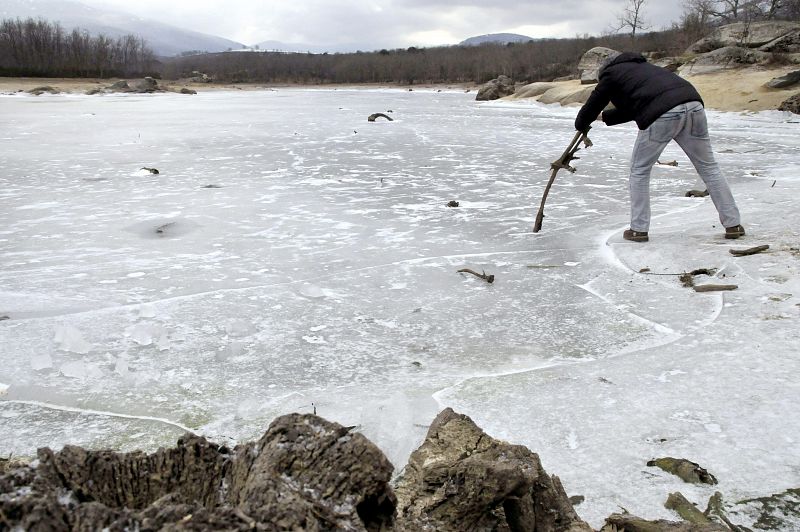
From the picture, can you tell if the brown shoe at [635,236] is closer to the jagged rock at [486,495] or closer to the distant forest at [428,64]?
the jagged rock at [486,495]

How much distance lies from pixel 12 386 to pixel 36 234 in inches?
128

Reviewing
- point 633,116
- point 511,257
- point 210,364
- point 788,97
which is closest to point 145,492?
point 210,364

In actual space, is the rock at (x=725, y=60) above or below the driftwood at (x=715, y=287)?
above

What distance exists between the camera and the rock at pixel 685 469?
6.93 feet

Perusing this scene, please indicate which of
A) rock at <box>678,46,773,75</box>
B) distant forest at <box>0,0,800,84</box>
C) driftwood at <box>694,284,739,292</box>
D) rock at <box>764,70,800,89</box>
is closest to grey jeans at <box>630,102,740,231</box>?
driftwood at <box>694,284,739,292</box>

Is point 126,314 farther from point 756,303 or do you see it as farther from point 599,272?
point 756,303

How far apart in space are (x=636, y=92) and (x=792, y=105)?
47.4 ft

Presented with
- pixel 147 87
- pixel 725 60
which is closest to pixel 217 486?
pixel 725 60

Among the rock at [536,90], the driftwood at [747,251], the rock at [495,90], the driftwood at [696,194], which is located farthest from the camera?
the rock at [495,90]

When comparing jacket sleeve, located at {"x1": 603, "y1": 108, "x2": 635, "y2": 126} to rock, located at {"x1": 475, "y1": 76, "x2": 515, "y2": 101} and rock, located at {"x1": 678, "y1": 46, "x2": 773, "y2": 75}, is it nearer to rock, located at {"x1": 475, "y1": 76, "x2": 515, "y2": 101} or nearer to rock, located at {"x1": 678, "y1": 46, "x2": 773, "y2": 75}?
rock, located at {"x1": 678, "y1": 46, "x2": 773, "y2": 75}

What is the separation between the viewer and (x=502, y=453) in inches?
69.4

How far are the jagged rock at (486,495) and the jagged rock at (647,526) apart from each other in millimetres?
148

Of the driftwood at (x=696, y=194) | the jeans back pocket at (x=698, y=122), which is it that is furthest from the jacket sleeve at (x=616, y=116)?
the driftwood at (x=696, y=194)

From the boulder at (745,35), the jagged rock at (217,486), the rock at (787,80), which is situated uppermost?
the boulder at (745,35)
